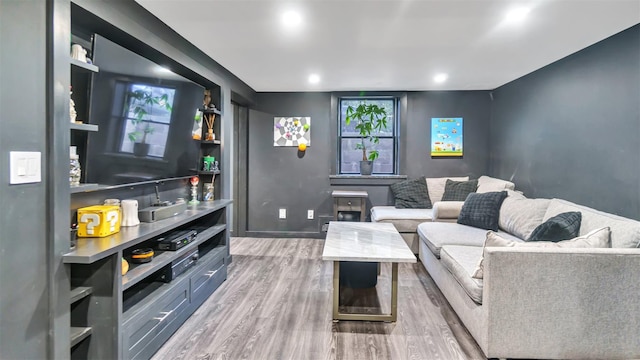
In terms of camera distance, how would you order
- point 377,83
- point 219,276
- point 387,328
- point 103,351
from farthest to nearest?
point 377,83, point 219,276, point 387,328, point 103,351

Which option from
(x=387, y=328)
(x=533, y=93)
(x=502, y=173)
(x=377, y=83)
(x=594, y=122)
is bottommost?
(x=387, y=328)

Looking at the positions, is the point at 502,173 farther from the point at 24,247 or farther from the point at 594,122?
the point at 24,247

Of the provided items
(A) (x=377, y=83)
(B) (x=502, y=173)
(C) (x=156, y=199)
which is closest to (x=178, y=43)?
(C) (x=156, y=199)

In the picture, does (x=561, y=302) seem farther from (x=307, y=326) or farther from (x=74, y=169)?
(x=74, y=169)

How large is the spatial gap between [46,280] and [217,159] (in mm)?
2193

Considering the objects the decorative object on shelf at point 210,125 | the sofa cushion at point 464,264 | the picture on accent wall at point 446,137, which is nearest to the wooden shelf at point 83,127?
the decorative object on shelf at point 210,125

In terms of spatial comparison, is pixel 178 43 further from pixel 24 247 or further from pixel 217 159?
pixel 24 247

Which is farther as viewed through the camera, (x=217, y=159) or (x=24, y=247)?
(x=217, y=159)

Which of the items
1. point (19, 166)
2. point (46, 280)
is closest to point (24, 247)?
point (46, 280)

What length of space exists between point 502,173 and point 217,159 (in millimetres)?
3715

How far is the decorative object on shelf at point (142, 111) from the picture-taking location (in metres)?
2.13

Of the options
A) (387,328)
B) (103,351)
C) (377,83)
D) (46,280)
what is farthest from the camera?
(377,83)

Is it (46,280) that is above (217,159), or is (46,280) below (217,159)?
below

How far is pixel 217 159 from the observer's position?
3584mm
